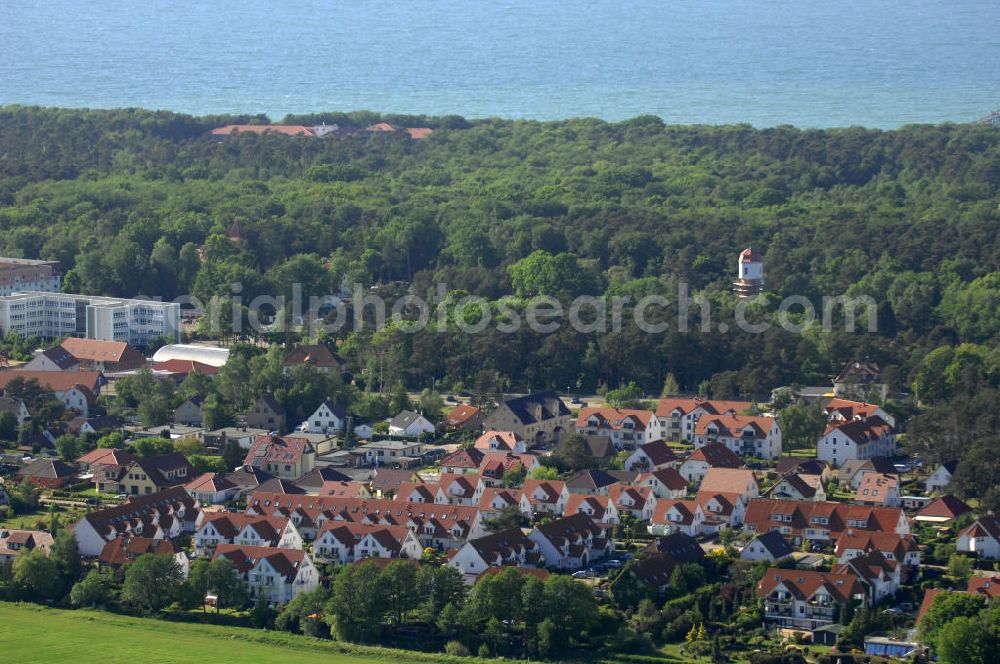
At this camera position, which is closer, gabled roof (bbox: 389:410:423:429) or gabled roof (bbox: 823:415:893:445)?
gabled roof (bbox: 823:415:893:445)

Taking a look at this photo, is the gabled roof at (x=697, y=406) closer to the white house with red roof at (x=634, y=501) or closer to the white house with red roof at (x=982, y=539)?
the white house with red roof at (x=634, y=501)

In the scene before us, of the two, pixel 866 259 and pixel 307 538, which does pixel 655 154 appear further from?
pixel 307 538

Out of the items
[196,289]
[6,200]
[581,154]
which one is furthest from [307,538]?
[581,154]

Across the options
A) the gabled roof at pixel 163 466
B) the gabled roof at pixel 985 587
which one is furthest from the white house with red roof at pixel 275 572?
the gabled roof at pixel 985 587

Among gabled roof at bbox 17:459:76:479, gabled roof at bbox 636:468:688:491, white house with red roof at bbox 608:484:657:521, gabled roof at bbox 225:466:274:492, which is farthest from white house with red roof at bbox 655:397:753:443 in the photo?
gabled roof at bbox 17:459:76:479

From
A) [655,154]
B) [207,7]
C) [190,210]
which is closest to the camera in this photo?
[190,210]

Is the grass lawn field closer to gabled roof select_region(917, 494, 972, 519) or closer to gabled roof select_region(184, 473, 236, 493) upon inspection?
gabled roof select_region(184, 473, 236, 493)
